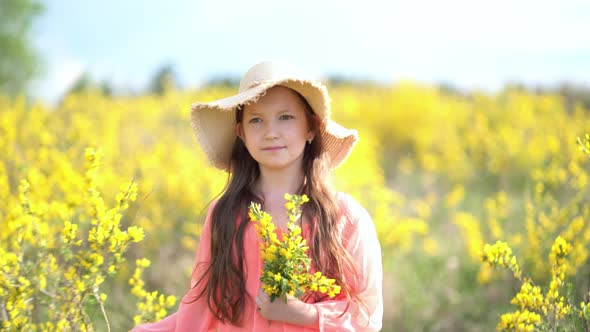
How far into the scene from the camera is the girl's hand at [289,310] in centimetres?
175

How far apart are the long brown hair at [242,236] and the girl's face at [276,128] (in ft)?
0.19

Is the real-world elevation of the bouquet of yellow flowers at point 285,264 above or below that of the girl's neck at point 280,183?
below

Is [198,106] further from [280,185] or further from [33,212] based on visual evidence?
[33,212]

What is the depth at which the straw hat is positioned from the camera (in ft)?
6.17

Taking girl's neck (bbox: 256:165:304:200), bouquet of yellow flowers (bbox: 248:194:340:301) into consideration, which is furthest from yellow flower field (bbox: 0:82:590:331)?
bouquet of yellow flowers (bbox: 248:194:340:301)

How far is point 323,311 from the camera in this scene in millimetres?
1783

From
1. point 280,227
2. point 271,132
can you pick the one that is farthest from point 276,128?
point 280,227

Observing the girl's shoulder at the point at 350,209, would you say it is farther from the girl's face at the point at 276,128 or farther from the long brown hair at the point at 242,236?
the girl's face at the point at 276,128

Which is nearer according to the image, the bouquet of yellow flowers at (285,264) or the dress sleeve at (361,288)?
the bouquet of yellow flowers at (285,264)

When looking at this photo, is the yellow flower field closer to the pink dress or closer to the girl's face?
the pink dress

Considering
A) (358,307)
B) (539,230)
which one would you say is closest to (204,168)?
(539,230)

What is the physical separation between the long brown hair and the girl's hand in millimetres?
123

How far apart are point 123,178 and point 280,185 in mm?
3514

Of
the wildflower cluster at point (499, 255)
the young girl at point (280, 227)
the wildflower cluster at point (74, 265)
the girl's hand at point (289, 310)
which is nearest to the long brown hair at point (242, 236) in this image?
the young girl at point (280, 227)
